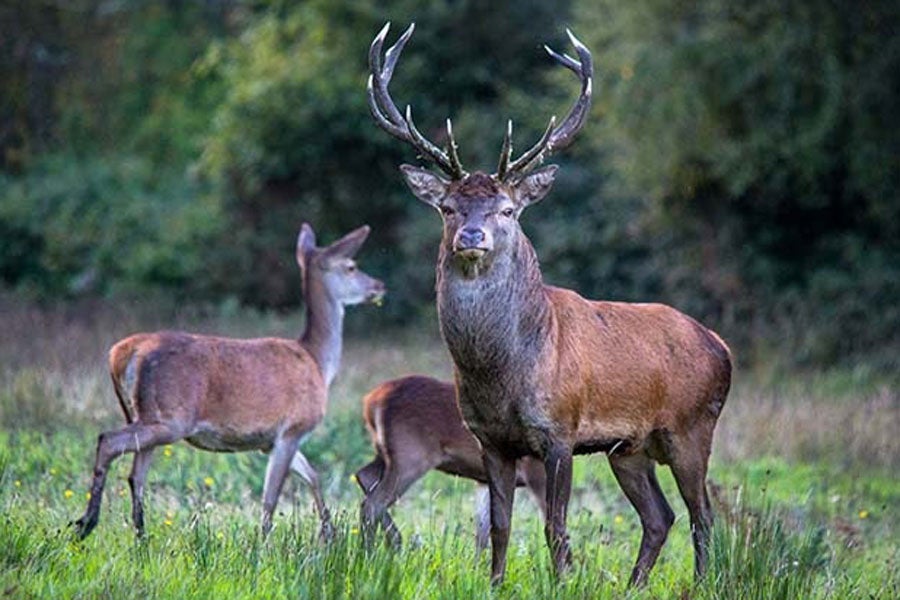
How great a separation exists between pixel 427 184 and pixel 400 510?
330cm

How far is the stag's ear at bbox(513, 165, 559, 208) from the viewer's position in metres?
8.22

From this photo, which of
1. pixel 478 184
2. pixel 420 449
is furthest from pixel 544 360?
pixel 420 449

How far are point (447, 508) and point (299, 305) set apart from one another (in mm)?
14426

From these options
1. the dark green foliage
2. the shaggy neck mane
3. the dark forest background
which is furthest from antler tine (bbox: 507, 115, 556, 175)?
the dark green foliage

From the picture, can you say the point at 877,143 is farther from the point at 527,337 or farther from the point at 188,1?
the point at 188,1

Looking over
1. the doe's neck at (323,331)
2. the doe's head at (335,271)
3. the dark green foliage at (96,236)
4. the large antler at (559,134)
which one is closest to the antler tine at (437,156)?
the large antler at (559,134)

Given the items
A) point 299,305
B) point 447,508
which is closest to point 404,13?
point 299,305

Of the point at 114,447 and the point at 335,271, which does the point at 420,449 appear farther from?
the point at 335,271

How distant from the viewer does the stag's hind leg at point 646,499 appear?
8797 mm

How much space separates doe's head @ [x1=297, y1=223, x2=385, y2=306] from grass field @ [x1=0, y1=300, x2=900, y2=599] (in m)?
1.03

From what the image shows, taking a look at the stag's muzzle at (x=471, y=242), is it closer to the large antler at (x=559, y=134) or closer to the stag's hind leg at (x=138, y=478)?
the large antler at (x=559, y=134)

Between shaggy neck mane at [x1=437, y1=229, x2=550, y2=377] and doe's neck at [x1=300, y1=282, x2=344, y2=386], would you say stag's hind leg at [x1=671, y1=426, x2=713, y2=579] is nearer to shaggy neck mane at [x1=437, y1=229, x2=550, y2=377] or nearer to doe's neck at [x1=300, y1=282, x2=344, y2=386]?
shaggy neck mane at [x1=437, y1=229, x2=550, y2=377]

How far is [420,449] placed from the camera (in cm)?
988

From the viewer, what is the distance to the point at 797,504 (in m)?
11.4
